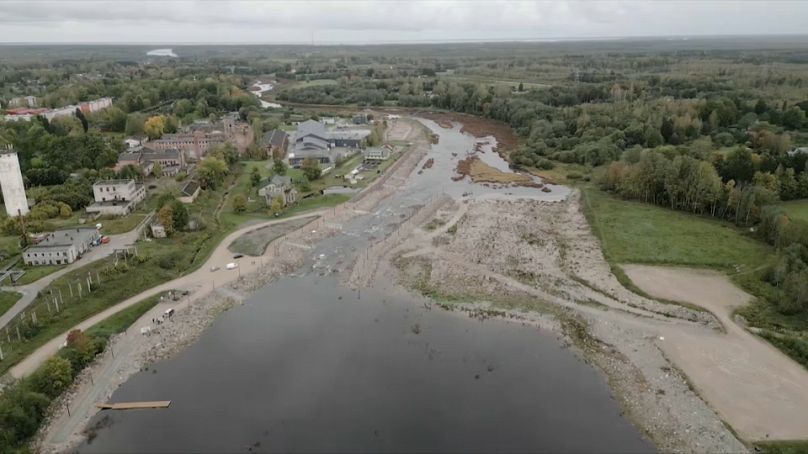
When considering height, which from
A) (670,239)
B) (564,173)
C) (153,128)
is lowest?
(564,173)

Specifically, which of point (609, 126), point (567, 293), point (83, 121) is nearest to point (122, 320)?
point (567, 293)

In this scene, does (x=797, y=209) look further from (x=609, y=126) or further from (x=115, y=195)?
(x=115, y=195)

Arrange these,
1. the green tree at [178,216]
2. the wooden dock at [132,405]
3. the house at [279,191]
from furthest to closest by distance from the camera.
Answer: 1. the house at [279,191]
2. the green tree at [178,216]
3. the wooden dock at [132,405]

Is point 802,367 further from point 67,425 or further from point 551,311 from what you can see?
point 67,425

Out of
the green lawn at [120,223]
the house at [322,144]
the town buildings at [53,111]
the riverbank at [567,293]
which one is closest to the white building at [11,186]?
the green lawn at [120,223]

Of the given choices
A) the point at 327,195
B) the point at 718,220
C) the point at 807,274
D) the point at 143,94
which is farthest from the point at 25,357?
the point at 143,94

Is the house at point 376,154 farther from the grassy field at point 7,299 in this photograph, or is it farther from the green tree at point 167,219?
the grassy field at point 7,299

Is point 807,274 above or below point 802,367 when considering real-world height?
above
